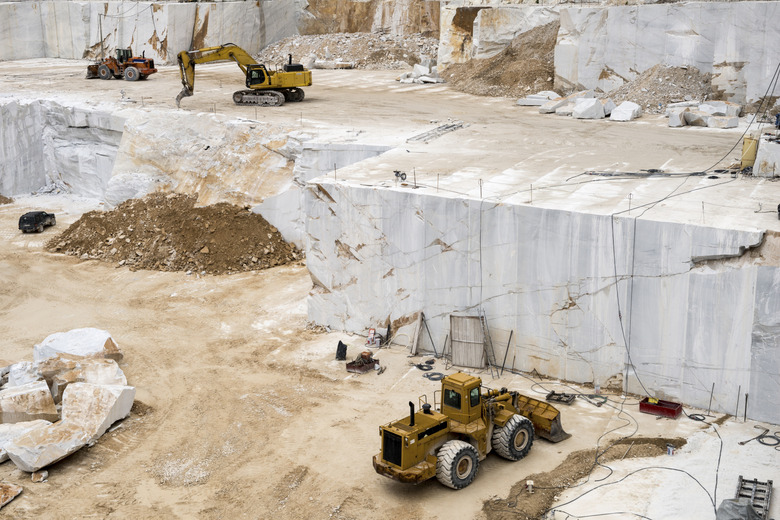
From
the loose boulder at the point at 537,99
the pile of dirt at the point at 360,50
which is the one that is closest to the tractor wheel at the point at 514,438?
the loose boulder at the point at 537,99

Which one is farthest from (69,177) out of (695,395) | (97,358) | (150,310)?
(695,395)

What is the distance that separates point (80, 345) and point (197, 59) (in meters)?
14.7

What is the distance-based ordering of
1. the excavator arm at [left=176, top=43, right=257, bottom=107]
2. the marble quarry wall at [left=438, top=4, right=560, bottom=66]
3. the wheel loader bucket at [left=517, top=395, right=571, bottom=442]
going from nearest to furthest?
the wheel loader bucket at [left=517, top=395, right=571, bottom=442] < the excavator arm at [left=176, top=43, right=257, bottom=107] < the marble quarry wall at [left=438, top=4, right=560, bottom=66]

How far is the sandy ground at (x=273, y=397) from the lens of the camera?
13.4 m

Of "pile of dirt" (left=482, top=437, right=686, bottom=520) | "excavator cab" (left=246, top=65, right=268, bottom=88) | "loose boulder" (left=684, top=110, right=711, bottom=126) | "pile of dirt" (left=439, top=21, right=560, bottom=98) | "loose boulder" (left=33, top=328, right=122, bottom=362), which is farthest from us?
"pile of dirt" (left=439, top=21, right=560, bottom=98)

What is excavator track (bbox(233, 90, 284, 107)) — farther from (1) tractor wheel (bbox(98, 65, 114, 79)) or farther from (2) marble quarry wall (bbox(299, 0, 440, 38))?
(2) marble quarry wall (bbox(299, 0, 440, 38))

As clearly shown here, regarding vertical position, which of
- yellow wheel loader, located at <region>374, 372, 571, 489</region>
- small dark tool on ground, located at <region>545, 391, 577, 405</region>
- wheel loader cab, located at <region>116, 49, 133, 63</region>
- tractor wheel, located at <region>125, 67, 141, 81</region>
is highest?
wheel loader cab, located at <region>116, 49, 133, 63</region>

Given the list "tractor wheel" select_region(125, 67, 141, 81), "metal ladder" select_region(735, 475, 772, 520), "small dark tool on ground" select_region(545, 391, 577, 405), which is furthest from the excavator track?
"metal ladder" select_region(735, 475, 772, 520)

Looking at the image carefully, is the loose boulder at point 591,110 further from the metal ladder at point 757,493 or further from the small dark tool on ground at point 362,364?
the metal ladder at point 757,493

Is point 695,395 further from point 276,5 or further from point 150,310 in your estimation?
point 276,5

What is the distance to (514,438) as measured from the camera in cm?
1391

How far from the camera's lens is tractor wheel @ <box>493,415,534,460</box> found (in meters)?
13.8

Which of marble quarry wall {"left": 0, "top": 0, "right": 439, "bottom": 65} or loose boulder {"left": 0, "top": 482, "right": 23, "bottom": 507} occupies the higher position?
marble quarry wall {"left": 0, "top": 0, "right": 439, "bottom": 65}

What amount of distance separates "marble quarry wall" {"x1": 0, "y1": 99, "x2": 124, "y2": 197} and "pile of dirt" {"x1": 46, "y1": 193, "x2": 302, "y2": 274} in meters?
5.16
